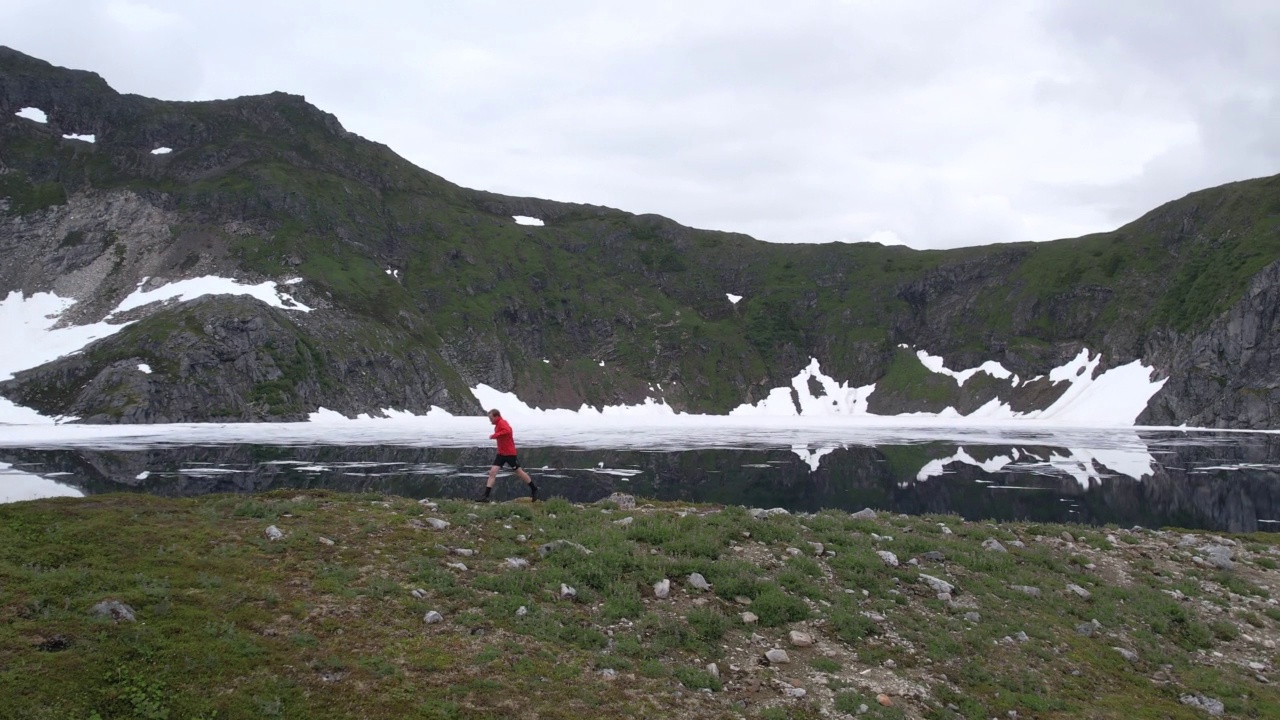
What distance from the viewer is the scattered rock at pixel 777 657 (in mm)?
13320

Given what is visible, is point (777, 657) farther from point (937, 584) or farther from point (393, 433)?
point (393, 433)

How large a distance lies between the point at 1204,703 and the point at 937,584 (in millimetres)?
5085

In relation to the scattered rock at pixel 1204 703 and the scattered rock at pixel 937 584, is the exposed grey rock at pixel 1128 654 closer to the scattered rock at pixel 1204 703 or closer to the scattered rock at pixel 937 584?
the scattered rock at pixel 1204 703

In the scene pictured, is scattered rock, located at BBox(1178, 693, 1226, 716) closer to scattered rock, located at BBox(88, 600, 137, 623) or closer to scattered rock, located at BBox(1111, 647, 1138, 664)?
scattered rock, located at BBox(1111, 647, 1138, 664)

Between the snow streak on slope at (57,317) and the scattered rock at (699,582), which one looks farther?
the snow streak on slope at (57,317)

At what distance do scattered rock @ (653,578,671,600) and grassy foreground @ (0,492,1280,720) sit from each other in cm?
13

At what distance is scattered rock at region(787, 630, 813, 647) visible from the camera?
1399 cm

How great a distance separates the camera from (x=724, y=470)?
2827 inches

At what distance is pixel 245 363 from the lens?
468 feet

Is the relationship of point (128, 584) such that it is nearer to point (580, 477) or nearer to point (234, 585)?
point (234, 585)

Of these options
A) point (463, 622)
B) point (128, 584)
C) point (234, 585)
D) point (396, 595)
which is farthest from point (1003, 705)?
point (128, 584)

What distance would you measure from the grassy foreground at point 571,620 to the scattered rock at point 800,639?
0.06 metres

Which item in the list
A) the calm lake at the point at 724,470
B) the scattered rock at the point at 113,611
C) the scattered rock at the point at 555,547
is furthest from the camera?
the calm lake at the point at 724,470

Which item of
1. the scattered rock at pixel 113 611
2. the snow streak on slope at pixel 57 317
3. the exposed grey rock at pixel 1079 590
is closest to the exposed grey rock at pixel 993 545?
the exposed grey rock at pixel 1079 590
